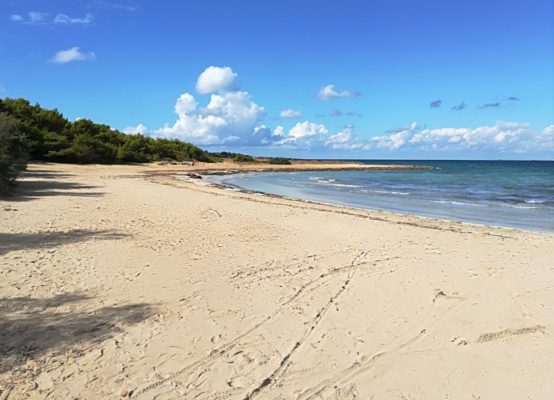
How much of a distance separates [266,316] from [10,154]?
50.9 ft

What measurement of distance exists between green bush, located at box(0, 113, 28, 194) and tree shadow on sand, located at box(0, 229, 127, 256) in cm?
731

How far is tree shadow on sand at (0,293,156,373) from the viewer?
4254mm

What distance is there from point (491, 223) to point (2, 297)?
14055 mm

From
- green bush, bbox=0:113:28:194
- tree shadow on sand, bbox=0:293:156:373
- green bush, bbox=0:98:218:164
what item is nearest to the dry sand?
tree shadow on sand, bbox=0:293:156:373

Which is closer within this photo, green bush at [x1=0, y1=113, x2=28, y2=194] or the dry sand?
the dry sand

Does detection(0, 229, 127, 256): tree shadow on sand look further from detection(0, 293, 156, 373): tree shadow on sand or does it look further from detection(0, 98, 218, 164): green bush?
detection(0, 98, 218, 164): green bush

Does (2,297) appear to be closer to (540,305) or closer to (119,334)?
(119,334)

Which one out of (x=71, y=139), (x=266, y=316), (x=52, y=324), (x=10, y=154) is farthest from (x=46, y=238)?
(x=71, y=139)

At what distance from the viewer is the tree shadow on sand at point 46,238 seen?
804 cm

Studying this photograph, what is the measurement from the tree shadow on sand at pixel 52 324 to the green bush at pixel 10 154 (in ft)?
38.2

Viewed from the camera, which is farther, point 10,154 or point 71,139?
point 71,139

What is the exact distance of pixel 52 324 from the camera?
484 centimetres

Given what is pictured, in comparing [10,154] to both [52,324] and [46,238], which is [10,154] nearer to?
[46,238]

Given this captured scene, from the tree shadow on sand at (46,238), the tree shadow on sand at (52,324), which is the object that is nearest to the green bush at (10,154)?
the tree shadow on sand at (46,238)
